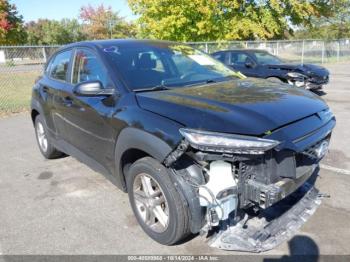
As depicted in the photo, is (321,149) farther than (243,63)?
No

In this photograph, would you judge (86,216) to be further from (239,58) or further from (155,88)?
(239,58)

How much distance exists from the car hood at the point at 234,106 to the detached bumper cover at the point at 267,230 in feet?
3.04

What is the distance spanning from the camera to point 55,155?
557 cm

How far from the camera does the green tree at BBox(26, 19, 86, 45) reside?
63.4 metres

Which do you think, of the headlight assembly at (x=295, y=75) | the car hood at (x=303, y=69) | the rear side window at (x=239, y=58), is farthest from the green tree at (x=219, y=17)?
the headlight assembly at (x=295, y=75)

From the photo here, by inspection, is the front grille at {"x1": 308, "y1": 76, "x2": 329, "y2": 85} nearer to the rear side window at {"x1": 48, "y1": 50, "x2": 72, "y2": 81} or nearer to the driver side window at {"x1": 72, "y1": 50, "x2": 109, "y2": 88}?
the rear side window at {"x1": 48, "y1": 50, "x2": 72, "y2": 81}

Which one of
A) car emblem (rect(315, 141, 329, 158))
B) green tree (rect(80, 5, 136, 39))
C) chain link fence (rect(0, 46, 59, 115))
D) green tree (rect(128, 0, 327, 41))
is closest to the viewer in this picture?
car emblem (rect(315, 141, 329, 158))

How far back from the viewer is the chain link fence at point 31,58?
12.0 m

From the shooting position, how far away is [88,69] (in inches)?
156

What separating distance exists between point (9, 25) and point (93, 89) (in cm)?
3638

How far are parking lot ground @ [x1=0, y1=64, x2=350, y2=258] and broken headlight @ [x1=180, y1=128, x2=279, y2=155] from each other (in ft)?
3.56

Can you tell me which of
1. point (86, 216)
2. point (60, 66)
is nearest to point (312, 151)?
point (86, 216)

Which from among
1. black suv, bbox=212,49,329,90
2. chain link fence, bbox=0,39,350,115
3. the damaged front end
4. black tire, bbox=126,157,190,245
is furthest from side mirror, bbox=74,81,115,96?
chain link fence, bbox=0,39,350,115

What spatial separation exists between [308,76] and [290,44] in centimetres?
1426
